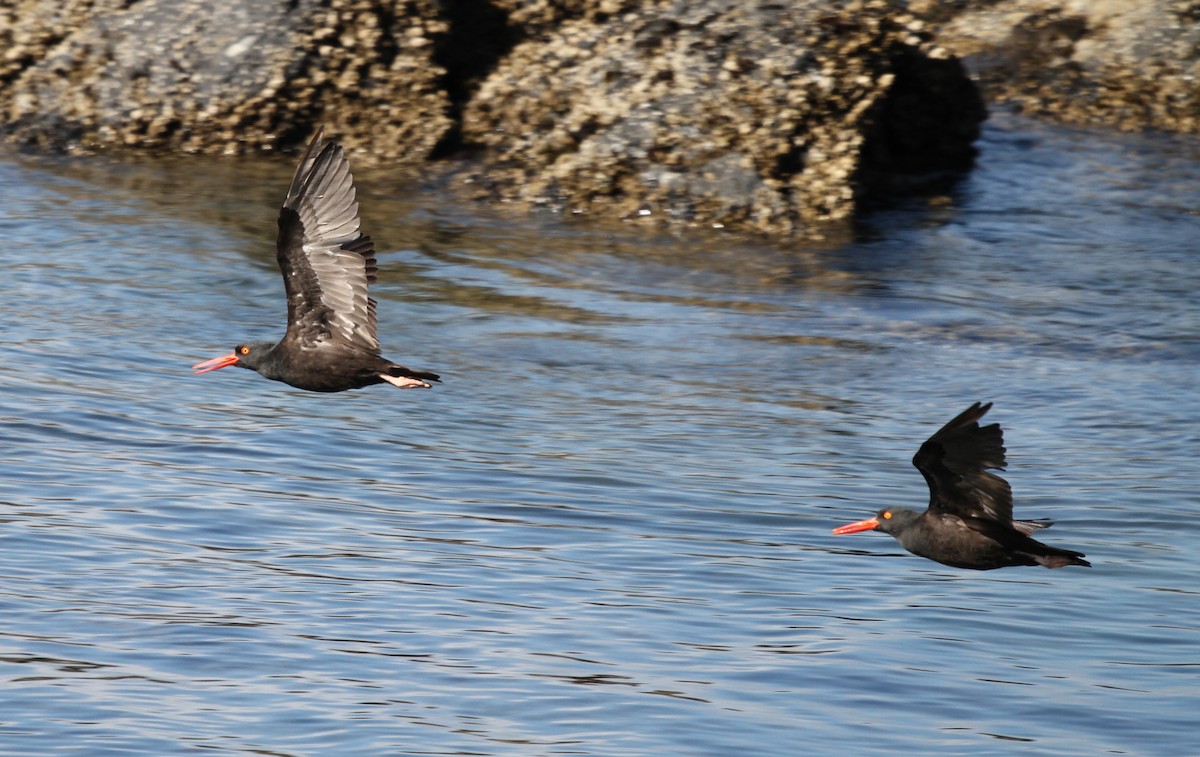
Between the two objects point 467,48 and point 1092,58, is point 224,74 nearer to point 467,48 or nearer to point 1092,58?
point 467,48

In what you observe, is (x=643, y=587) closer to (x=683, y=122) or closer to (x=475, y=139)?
(x=683, y=122)

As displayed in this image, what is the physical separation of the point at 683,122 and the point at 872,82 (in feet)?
6.31

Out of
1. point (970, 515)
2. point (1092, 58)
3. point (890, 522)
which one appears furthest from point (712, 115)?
point (970, 515)

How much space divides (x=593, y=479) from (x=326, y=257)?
3.30 metres

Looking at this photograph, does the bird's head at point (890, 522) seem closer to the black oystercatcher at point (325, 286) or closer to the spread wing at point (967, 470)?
the spread wing at point (967, 470)

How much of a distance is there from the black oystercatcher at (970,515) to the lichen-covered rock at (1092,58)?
500 inches

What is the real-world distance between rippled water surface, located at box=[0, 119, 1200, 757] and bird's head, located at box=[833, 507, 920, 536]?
0.92 metres

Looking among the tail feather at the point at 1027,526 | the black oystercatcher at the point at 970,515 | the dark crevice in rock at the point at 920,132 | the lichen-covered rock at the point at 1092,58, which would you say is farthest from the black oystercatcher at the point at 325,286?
the lichen-covered rock at the point at 1092,58

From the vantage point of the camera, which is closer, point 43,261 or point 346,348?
point 346,348

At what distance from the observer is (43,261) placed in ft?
54.7

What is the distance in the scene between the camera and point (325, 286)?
10.2 meters

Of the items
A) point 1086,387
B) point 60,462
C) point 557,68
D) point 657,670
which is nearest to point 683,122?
point 557,68

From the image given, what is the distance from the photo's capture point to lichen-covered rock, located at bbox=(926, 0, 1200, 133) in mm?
20531

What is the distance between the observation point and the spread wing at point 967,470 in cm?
849
